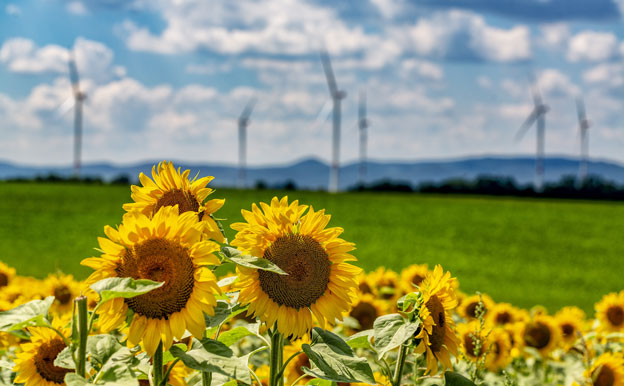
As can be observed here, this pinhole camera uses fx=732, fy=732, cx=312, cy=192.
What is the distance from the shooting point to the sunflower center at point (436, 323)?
6.94 feet

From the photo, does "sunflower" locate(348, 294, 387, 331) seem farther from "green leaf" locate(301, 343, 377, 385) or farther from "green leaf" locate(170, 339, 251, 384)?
"green leaf" locate(170, 339, 251, 384)

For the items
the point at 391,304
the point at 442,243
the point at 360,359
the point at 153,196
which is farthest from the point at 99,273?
the point at 442,243

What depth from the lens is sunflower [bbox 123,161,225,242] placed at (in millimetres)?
2088

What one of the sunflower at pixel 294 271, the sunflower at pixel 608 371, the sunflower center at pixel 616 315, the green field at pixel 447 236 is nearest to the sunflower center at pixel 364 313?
the sunflower at pixel 608 371

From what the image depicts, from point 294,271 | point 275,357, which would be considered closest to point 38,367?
point 275,357

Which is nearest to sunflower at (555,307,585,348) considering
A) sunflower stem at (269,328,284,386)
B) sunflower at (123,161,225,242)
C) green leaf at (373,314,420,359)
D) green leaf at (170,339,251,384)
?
green leaf at (373,314,420,359)

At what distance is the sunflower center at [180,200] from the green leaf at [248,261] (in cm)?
40

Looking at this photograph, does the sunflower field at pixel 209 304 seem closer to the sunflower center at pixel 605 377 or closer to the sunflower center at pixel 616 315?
the sunflower center at pixel 605 377

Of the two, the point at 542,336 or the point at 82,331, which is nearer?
Answer: the point at 82,331

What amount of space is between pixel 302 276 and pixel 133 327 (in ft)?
1.54

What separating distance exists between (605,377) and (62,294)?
314 centimetres

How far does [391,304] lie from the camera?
4.76 m

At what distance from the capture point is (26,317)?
1.69 metres

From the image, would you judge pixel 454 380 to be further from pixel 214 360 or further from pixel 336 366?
pixel 214 360
